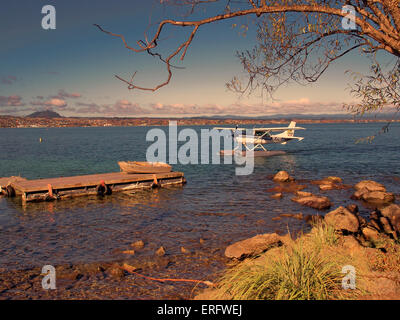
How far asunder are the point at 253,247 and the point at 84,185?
1384 centimetres

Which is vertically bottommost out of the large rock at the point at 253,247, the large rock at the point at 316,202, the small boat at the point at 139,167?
the large rock at the point at 316,202

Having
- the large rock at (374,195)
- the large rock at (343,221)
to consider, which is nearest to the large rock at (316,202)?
the large rock at (374,195)

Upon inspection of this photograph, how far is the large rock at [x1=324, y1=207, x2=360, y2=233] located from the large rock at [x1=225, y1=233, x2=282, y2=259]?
2418 millimetres

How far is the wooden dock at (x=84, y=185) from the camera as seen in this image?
18172mm

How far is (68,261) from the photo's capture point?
31.3ft

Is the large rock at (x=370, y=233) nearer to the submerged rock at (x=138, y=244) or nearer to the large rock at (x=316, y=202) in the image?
the large rock at (x=316, y=202)

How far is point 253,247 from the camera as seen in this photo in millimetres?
9141

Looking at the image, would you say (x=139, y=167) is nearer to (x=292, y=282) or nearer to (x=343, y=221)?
(x=343, y=221)

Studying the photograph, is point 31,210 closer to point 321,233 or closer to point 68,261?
point 68,261

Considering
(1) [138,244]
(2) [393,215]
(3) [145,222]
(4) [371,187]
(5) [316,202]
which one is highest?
(2) [393,215]

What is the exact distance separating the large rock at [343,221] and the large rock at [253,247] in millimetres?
2418

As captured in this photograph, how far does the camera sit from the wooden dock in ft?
59.6

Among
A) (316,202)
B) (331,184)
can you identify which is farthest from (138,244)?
(331,184)

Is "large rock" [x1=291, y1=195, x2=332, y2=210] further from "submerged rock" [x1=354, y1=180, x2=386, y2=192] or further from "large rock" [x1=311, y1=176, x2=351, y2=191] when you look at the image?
"large rock" [x1=311, y1=176, x2=351, y2=191]
